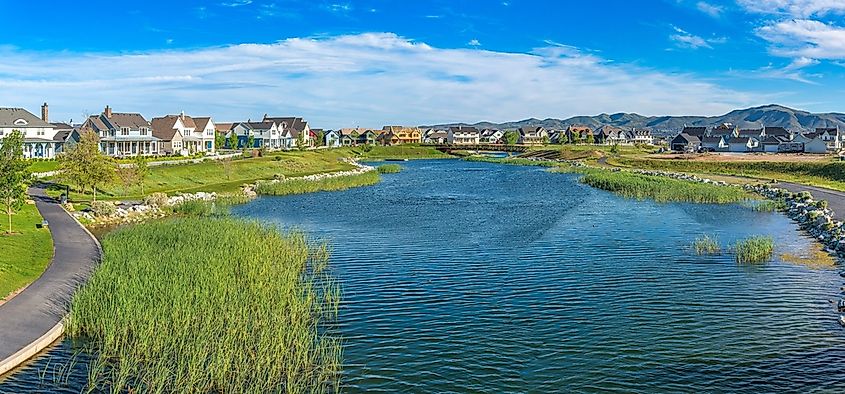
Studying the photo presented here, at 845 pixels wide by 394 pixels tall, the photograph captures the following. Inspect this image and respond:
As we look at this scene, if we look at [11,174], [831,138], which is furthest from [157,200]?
[831,138]

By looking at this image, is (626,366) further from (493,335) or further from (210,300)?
(210,300)

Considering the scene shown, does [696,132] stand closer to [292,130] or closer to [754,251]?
[292,130]

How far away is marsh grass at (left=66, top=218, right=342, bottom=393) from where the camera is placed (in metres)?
14.0

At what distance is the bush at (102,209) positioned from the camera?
3902 centimetres

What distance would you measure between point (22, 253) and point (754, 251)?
2754 cm

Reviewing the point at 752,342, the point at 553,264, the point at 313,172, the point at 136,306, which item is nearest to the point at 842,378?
the point at 752,342

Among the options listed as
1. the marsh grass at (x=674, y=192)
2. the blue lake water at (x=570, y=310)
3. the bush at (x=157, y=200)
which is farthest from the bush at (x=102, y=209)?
the marsh grass at (x=674, y=192)

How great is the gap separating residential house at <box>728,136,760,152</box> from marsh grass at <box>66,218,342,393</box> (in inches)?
4855

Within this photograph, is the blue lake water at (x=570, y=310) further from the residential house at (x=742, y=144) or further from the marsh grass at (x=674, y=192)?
the residential house at (x=742, y=144)

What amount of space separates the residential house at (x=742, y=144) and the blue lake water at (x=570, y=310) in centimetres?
9970

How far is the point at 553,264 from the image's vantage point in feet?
89.4

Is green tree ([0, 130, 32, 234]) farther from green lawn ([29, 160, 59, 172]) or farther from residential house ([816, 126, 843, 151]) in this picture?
residential house ([816, 126, 843, 151])

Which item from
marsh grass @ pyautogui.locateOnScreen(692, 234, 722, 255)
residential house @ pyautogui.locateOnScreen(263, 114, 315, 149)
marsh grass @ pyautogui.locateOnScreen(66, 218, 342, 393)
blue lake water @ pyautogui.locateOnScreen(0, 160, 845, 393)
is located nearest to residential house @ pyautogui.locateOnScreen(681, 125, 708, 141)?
residential house @ pyautogui.locateOnScreen(263, 114, 315, 149)

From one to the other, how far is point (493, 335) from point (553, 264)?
9.81 m
